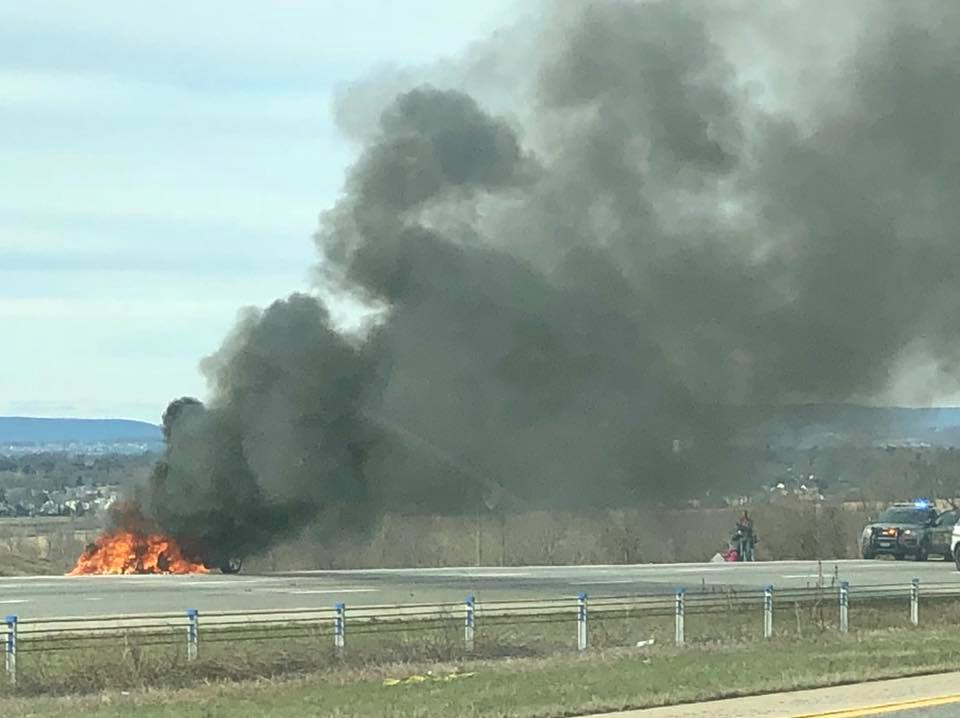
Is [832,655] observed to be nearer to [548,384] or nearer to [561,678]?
[561,678]

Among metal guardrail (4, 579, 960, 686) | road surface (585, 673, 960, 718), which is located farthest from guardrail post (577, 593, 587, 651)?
road surface (585, 673, 960, 718)

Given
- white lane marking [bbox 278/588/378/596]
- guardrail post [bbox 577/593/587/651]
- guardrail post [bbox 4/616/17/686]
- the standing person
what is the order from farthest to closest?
the standing person < white lane marking [bbox 278/588/378/596] < guardrail post [bbox 577/593/587/651] < guardrail post [bbox 4/616/17/686]

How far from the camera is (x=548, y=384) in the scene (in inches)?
1779

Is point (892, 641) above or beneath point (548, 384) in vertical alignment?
beneath

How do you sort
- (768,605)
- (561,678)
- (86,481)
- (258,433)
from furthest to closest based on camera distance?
(86,481) < (258,433) < (768,605) < (561,678)

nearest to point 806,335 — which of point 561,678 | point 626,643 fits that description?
point 626,643

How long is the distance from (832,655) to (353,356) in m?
24.9

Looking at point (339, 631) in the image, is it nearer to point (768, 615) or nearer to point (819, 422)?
point (768, 615)

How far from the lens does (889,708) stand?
584 inches

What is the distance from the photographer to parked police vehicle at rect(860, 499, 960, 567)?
146 ft

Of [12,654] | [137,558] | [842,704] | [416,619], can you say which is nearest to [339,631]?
[416,619]

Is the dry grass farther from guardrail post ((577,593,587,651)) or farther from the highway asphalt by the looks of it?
the highway asphalt

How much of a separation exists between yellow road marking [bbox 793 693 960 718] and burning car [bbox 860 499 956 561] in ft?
96.3

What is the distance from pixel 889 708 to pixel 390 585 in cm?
1816
